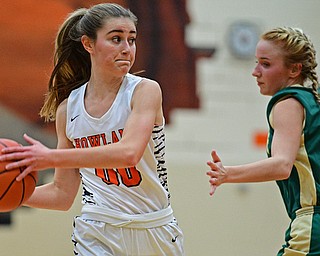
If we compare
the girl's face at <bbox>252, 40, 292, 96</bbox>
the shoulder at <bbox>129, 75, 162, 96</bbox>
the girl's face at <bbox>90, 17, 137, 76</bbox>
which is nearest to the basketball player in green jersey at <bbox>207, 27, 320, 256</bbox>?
the girl's face at <bbox>252, 40, 292, 96</bbox>

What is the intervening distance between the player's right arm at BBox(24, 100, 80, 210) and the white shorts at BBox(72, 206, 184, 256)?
250 mm

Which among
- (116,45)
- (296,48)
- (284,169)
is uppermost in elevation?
(116,45)

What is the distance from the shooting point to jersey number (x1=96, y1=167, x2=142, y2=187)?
343 cm

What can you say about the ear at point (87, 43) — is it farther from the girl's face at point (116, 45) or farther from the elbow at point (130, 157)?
the elbow at point (130, 157)

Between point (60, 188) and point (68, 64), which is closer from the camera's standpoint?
point (60, 188)

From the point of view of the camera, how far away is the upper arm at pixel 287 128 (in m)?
3.19

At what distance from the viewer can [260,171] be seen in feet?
10.0

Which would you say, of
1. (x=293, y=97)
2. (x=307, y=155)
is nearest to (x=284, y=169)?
(x=307, y=155)

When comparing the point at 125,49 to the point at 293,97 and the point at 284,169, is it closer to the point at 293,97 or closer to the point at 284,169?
the point at 293,97

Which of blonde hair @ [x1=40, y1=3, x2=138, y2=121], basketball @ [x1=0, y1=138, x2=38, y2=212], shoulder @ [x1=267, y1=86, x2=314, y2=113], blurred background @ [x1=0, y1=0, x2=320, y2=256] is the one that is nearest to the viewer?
basketball @ [x1=0, y1=138, x2=38, y2=212]

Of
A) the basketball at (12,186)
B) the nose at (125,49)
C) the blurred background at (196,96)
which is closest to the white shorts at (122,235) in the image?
the basketball at (12,186)

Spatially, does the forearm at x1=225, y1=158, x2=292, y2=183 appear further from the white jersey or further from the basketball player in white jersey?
the white jersey

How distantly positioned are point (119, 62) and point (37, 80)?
4.21 metres

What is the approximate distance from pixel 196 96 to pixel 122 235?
4956 mm
